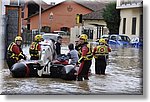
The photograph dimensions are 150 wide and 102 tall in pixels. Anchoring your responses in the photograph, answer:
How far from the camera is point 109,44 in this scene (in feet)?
32.1

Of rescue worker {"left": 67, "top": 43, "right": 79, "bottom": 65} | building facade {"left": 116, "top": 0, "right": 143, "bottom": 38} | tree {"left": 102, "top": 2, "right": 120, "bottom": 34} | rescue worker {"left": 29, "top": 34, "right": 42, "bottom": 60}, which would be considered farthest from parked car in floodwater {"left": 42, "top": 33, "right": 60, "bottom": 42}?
building facade {"left": 116, "top": 0, "right": 143, "bottom": 38}

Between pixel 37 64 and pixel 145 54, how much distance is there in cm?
123

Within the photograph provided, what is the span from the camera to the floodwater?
30.4 ft

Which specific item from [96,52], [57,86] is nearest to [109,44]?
[96,52]

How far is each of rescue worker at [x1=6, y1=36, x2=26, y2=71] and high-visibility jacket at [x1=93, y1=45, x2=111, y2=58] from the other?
32.3 inches

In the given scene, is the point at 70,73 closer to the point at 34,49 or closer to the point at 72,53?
the point at 72,53

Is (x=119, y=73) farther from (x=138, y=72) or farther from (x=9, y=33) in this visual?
(x=9, y=33)

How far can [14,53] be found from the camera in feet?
31.6

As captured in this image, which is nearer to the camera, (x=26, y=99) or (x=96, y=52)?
(x=26, y=99)

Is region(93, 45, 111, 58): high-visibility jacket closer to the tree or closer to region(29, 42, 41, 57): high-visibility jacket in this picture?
the tree

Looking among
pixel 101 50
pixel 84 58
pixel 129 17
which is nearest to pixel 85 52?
pixel 84 58

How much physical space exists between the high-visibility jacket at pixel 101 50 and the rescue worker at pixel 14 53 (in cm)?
82

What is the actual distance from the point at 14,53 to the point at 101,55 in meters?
1.01

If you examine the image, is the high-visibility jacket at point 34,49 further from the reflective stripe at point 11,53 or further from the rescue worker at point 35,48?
the reflective stripe at point 11,53
